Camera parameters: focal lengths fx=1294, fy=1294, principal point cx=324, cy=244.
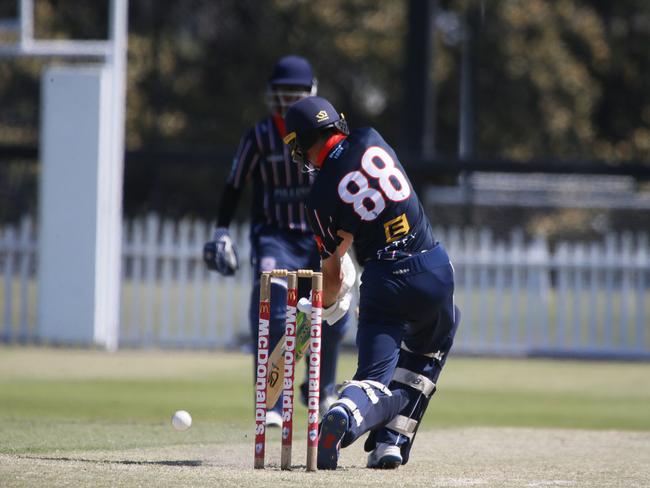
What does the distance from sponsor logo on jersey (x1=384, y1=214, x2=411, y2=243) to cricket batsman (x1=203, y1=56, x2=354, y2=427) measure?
228 cm

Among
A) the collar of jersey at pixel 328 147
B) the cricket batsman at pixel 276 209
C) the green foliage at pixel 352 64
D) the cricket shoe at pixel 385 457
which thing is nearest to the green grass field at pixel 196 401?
the cricket shoe at pixel 385 457

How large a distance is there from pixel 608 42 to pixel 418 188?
23527 millimetres

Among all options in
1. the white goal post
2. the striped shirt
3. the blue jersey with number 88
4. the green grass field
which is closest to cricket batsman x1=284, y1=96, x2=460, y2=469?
the blue jersey with number 88

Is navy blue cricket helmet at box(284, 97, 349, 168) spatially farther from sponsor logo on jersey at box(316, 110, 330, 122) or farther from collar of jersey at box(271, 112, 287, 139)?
collar of jersey at box(271, 112, 287, 139)

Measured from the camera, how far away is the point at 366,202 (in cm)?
631

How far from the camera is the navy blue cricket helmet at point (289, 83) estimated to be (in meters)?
8.84

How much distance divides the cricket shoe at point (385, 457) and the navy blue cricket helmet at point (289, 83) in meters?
3.04

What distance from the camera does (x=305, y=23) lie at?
106ft

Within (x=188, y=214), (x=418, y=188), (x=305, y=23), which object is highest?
(x=305, y=23)

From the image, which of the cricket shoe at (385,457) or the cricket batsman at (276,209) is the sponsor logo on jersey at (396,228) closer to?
the cricket shoe at (385,457)

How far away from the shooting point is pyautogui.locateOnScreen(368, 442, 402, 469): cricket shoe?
6609 millimetres

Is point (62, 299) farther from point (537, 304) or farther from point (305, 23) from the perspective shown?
point (305, 23)

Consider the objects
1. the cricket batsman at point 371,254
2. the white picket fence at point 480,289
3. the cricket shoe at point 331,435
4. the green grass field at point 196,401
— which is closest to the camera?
the cricket shoe at point 331,435

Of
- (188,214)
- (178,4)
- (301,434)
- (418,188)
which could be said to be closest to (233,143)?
(188,214)
